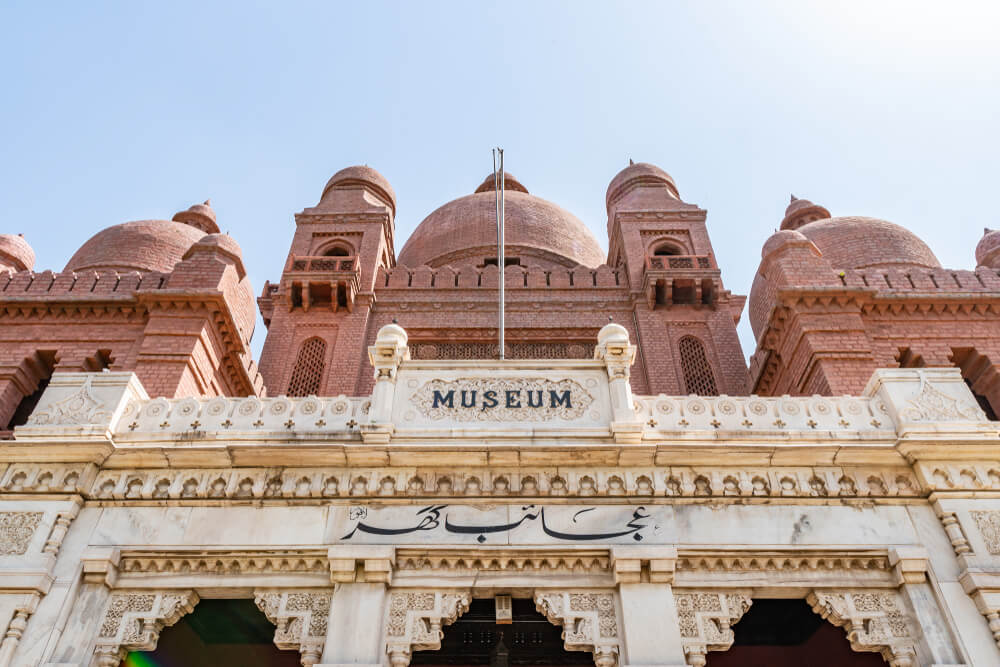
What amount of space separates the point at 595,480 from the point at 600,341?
194cm

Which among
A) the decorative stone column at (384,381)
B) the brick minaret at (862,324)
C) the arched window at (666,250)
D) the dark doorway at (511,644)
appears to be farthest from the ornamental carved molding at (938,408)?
the arched window at (666,250)

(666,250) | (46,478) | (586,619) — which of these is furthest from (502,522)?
(666,250)

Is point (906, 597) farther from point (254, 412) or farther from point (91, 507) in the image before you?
point (91, 507)

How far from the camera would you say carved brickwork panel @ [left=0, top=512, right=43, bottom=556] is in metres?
7.77

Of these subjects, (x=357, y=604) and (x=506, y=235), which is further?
(x=506, y=235)

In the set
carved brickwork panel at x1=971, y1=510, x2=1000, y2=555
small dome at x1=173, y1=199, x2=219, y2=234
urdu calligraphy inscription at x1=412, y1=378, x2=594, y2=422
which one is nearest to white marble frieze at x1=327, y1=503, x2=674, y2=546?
urdu calligraphy inscription at x1=412, y1=378, x2=594, y2=422

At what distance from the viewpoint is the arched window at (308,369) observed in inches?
605

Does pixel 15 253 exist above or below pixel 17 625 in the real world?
above

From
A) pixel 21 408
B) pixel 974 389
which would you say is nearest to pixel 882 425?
pixel 974 389

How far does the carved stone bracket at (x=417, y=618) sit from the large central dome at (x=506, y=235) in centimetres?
1433

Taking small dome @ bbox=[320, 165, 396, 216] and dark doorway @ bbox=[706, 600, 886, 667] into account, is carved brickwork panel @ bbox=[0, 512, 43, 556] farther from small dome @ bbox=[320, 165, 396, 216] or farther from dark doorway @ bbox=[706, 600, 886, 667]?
small dome @ bbox=[320, 165, 396, 216]

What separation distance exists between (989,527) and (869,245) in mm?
12305

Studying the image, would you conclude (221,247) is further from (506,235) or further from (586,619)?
(586,619)

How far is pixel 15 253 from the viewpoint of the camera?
18.3m
